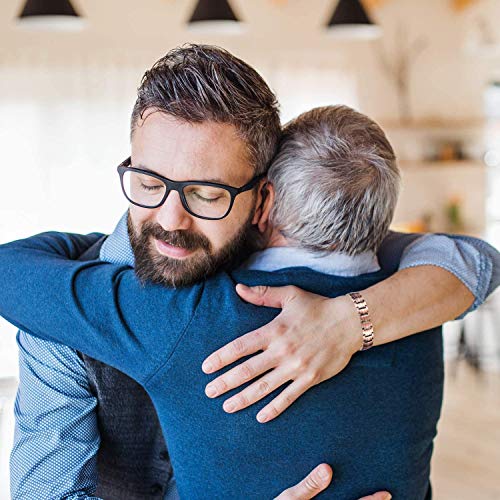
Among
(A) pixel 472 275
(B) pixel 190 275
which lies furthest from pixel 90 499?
(A) pixel 472 275

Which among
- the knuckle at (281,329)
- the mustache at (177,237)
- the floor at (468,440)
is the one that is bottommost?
the floor at (468,440)

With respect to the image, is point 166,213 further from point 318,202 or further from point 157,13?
point 157,13

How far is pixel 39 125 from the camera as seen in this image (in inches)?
232

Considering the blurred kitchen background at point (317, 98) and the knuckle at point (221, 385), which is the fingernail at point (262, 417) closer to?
the knuckle at point (221, 385)

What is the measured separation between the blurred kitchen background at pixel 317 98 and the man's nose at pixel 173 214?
281cm

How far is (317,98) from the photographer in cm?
706

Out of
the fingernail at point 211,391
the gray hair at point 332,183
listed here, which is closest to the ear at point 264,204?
the gray hair at point 332,183

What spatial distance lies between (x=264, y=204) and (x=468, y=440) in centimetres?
419

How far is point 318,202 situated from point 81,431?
1.90 ft

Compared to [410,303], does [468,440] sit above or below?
below

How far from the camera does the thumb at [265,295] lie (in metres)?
1.29

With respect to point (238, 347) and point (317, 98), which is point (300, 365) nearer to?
point (238, 347)

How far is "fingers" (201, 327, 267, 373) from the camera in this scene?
125 cm

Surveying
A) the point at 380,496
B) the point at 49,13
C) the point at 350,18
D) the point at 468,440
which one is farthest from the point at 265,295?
the point at 468,440
